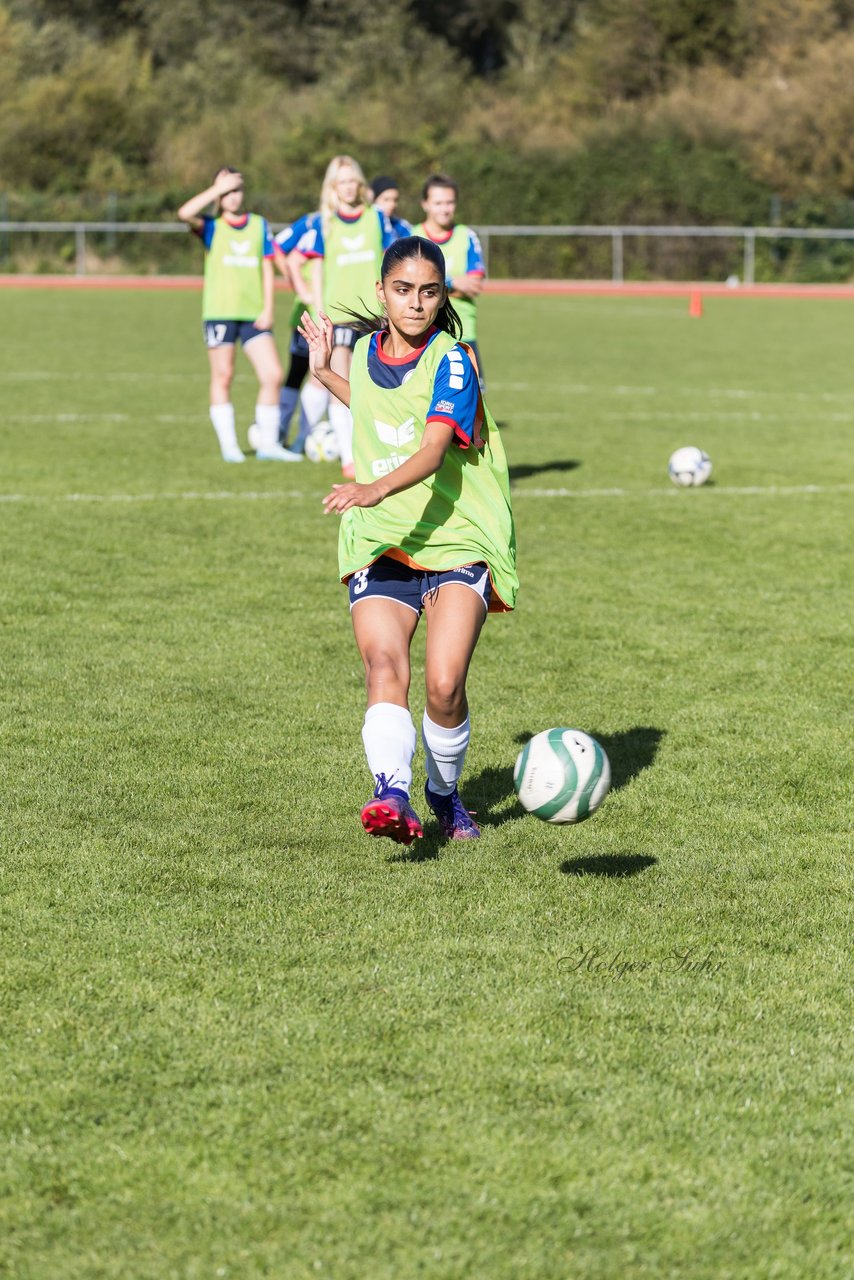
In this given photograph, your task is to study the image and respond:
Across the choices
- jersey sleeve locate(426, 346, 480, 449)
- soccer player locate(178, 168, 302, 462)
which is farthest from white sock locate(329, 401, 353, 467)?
jersey sleeve locate(426, 346, 480, 449)

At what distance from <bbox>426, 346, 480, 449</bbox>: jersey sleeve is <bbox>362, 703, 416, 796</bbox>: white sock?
33.2 inches

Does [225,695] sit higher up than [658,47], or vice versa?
[658,47]

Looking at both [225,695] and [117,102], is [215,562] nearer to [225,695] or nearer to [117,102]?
[225,695]

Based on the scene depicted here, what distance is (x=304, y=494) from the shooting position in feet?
38.6

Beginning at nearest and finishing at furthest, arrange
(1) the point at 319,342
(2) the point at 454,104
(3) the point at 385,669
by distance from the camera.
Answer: (3) the point at 385,669, (1) the point at 319,342, (2) the point at 454,104

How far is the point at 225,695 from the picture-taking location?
6633mm

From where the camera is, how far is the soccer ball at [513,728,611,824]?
471 cm

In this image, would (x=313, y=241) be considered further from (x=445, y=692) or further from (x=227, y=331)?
(x=445, y=692)

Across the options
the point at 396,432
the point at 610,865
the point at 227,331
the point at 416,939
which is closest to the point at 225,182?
the point at 227,331

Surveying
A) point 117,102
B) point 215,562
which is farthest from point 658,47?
point 215,562

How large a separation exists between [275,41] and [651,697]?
64.4 m

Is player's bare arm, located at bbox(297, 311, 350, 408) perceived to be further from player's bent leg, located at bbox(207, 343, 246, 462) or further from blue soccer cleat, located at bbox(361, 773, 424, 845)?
player's bent leg, located at bbox(207, 343, 246, 462)

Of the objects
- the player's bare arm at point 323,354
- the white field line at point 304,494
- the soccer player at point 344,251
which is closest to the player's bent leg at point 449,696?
the player's bare arm at point 323,354

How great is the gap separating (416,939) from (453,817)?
0.89 metres
